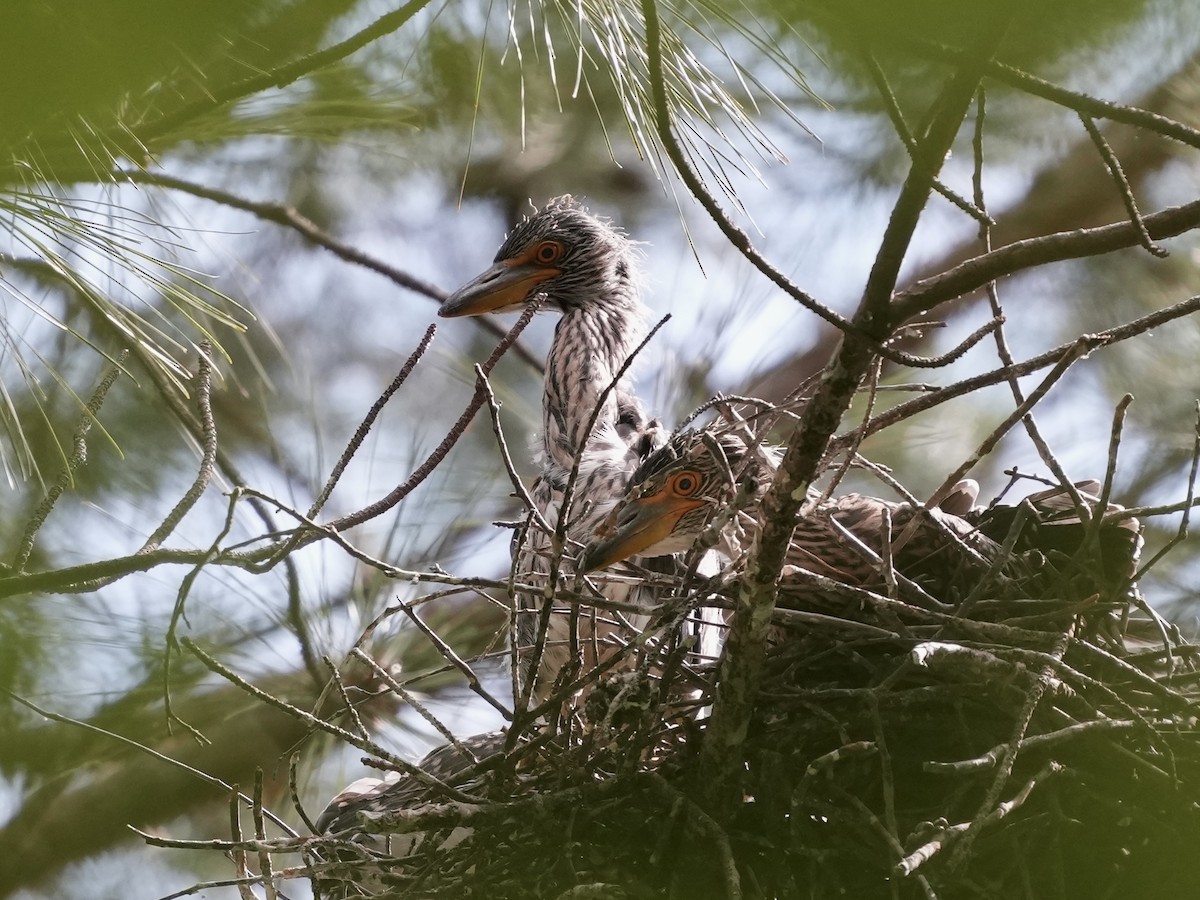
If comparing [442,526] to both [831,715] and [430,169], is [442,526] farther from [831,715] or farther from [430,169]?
[831,715]

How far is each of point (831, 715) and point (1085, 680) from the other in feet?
1.12

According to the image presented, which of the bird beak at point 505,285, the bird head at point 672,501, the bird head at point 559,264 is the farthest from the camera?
the bird head at point 559,264

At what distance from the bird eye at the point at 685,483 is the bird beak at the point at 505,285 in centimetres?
123

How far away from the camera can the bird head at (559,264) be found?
362 cm

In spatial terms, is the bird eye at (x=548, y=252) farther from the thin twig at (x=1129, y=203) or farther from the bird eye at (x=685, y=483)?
the thin twig at (x=1129, y=203)

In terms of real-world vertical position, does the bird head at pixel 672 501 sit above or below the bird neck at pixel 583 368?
below

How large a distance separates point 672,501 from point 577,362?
1.12 m

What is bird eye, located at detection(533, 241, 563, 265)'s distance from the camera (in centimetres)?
367

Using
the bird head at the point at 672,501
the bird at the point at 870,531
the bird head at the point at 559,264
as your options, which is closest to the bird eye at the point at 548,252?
the bird head at the point at 559,264

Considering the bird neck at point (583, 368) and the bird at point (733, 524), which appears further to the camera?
the bird neck at point (583, 368)

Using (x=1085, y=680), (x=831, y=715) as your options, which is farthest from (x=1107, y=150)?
(x=831, y=715)

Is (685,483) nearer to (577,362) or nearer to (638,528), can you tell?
(638,528)

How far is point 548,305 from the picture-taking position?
146 inches

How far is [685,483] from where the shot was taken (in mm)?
2400
